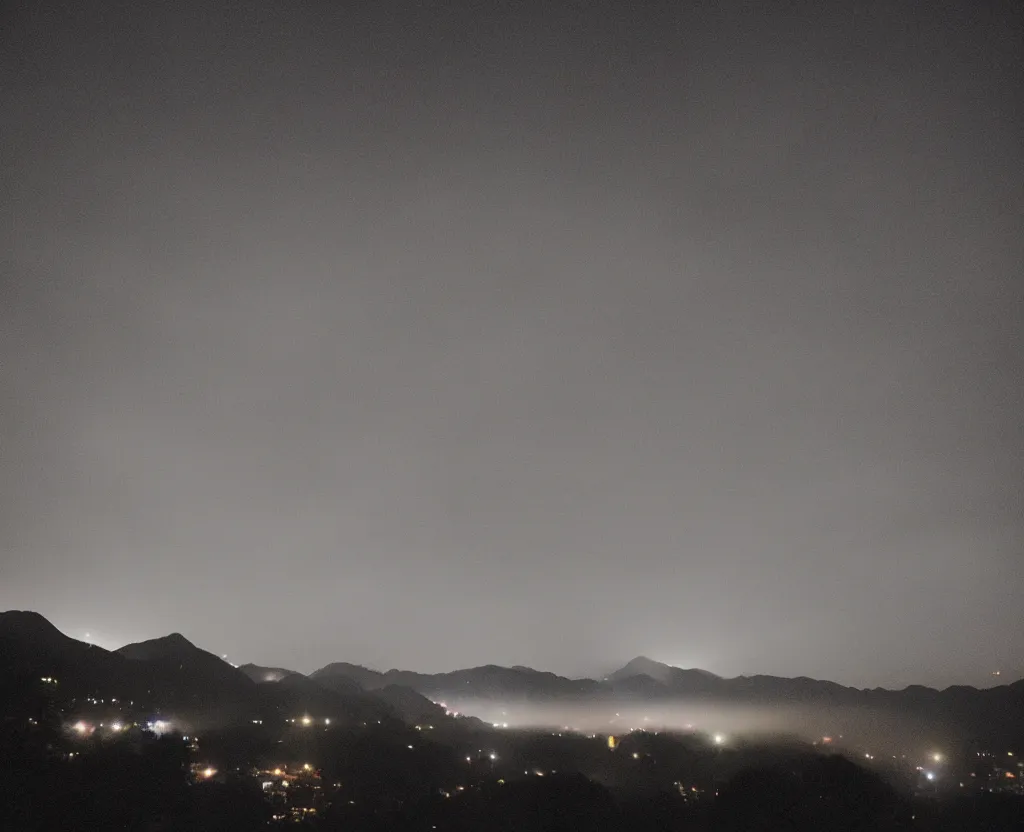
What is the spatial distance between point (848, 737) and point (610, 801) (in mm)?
134969

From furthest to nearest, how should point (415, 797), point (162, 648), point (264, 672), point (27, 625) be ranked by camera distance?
point (264, 672), point (162, 648), point (27, 625), point (415, 797)

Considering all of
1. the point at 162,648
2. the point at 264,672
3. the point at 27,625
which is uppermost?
the point at 27,625

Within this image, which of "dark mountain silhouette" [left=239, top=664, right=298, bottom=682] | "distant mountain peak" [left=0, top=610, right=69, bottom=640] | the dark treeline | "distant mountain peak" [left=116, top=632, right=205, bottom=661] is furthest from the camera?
"dark mountain silhouette" [left=239, top=664, right=298, bottom=682]

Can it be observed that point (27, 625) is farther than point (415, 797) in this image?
Yes

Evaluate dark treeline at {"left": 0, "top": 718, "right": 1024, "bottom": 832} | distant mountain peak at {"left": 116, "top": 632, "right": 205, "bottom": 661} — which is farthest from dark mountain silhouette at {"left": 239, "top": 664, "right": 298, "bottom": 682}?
dark treeline at {"left": 0, "top": 718, "right": 1024, "bottom": 832}

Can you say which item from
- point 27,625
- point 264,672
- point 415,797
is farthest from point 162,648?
point 415,797

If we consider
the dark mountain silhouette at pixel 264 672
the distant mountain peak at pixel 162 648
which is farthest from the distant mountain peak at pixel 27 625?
the dark mountain silhouette at pixel 264 672

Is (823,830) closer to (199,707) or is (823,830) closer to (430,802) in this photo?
(430,802)

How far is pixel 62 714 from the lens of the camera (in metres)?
60.2

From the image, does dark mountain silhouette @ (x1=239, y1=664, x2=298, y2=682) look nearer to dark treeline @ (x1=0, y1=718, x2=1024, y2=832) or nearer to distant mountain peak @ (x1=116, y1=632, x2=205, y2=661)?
distant mountain peak @ (x1=116, y1=632, x2=205, y2=661)

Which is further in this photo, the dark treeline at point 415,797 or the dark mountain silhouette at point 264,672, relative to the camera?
the dark mountain silhouette at point 264,672

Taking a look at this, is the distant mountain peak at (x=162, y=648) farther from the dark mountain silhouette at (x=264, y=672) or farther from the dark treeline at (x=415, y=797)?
the dark treeline at (x=415, y=797)

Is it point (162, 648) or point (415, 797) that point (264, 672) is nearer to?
point (162, 648)

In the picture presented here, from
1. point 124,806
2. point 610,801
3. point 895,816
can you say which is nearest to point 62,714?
point 124,806
